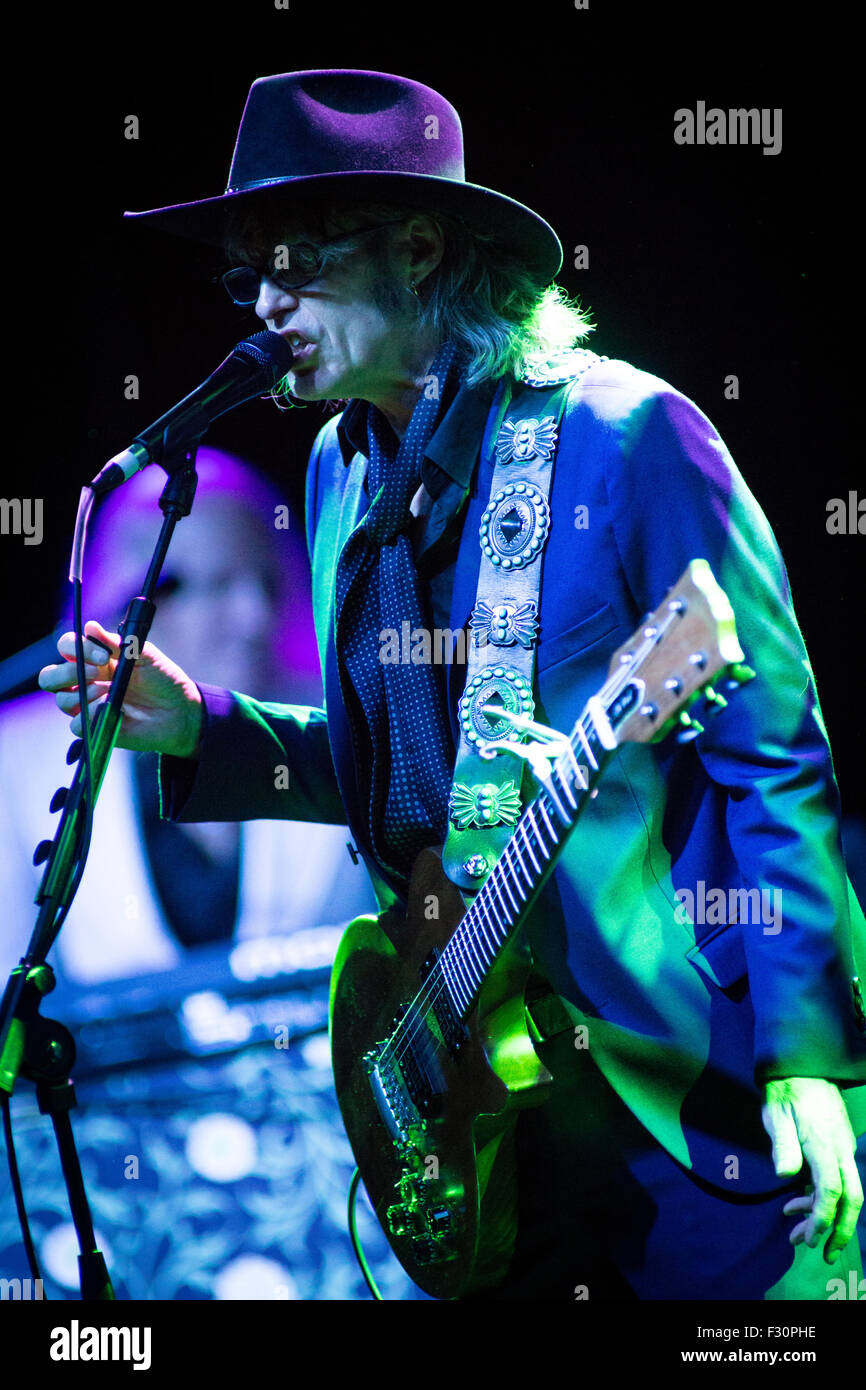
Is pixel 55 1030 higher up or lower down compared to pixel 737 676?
lower down

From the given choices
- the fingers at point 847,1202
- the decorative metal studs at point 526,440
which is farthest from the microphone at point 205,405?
the fingers at point 847,1202

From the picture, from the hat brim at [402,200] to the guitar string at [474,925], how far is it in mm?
912

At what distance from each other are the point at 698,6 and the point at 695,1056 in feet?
5.90

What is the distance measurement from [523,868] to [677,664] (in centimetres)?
41

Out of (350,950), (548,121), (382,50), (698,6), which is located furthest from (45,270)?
(350,950)

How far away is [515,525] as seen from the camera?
1835 mm

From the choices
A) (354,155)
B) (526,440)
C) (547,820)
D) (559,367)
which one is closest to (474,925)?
(547,820)

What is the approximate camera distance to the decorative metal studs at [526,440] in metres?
1.84

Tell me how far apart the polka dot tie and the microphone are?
28cm

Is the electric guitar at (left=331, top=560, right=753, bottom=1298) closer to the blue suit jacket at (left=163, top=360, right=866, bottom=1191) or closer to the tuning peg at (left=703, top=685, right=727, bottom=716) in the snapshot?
the tuning peg at (left=703, top=685, right=727, bottom=716)

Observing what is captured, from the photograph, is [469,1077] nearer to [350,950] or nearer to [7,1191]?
[350,950]

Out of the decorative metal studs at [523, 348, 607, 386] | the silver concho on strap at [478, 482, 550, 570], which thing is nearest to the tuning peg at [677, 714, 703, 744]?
the silver concho on strap at [478, 482, 550, 570]

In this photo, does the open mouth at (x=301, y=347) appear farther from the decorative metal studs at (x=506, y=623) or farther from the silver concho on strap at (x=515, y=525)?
the decorative metal studs at (x=506, y=623)

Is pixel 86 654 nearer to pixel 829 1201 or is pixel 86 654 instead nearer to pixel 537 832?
pixel 537 832
